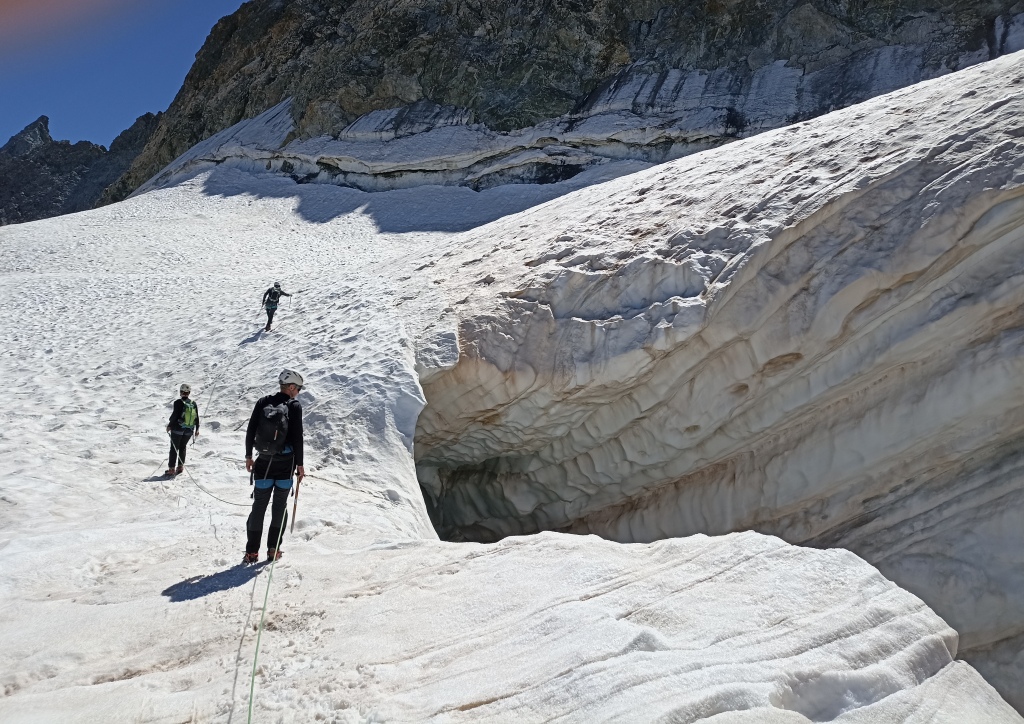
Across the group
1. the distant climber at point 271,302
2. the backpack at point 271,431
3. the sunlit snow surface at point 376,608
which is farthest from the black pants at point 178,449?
the distant climber at point 271,302

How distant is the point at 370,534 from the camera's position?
627cm

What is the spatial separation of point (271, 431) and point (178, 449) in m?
3.23

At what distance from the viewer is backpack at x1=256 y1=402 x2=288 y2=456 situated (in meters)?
5.32

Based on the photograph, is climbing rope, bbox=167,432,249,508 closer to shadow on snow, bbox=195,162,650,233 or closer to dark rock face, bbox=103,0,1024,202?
shadow on snow, bbox=195,162,650,233

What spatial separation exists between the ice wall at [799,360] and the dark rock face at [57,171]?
44255mm

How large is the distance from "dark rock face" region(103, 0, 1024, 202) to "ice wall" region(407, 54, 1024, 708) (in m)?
16.3

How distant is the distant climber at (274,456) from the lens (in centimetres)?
532

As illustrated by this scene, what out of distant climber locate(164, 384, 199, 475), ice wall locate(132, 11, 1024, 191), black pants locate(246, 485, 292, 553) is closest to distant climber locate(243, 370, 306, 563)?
black pants locate(246, 485, 292, 553)

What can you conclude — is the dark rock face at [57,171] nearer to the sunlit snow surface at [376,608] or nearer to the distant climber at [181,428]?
the distant climber at [181,428]

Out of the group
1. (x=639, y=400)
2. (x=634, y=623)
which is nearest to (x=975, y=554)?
(x=639, y=400)

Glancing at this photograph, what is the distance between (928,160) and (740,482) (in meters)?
3.85

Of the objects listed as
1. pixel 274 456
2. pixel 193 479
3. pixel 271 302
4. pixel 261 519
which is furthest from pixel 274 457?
pixel 271 302

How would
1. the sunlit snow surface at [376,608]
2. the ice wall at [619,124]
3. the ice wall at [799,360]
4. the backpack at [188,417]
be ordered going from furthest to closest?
the ice wall at [619,124], the backpack at [188,417], the ice wall at [799,360], the sunlit snow surface at [376,608]

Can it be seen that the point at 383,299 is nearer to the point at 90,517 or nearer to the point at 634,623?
the point at 90,517
